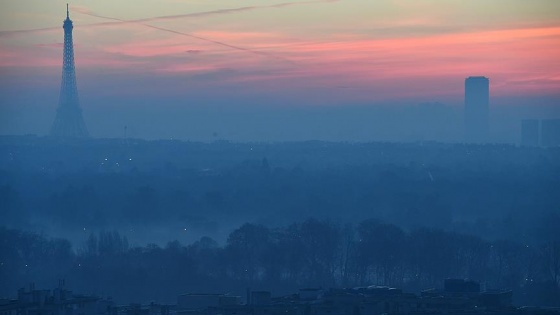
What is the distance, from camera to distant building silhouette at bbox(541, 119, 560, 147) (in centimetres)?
13705

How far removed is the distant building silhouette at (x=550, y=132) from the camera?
137 metres

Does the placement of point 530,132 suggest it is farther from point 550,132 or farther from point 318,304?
point 318,304

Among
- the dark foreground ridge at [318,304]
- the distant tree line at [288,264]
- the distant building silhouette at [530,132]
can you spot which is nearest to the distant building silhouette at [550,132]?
the distant building silhouette at [530,132]

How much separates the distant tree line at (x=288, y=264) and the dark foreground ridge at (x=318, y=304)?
5.71 metres

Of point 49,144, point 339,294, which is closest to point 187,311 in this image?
point 339,294

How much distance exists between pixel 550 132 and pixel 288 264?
3835 inches

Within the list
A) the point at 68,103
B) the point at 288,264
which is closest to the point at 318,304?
the point at 288,264

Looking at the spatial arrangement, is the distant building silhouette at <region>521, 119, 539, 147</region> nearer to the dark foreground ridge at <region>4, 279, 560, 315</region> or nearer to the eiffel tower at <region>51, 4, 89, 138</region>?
the eiffel tower at <region>51, 4, 89, 138</region>

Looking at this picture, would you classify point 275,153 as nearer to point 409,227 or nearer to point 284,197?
point 284,197

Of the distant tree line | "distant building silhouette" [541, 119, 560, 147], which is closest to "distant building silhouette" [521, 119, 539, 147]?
"distant building silhouette" [541, 119, 560, 147]

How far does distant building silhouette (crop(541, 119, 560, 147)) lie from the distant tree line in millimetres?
89566

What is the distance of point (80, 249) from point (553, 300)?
17.4 metres

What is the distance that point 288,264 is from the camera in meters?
43.4

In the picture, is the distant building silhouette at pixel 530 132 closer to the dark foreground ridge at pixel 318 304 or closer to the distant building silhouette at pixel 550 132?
the distant building silhouette at pixel 550 132
